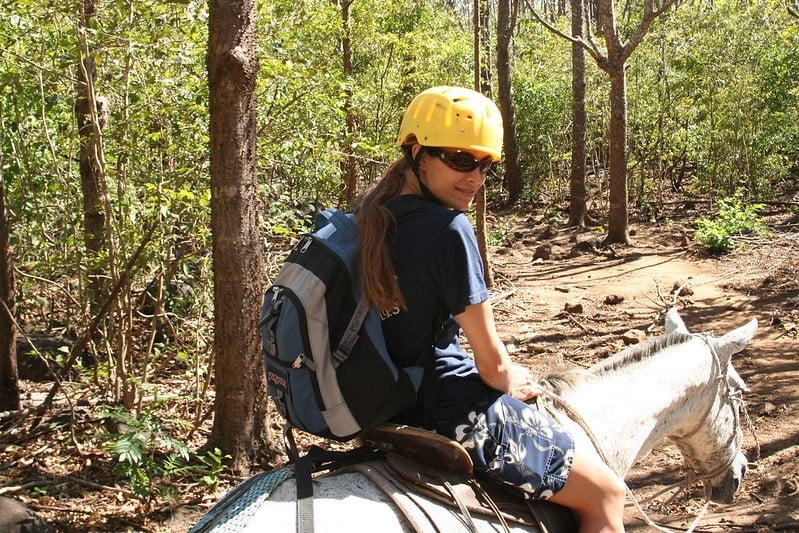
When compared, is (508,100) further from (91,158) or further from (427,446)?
(427,446)

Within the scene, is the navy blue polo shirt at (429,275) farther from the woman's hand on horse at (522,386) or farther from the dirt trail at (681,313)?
the dirt trail at (681,313)

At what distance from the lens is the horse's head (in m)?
3.80

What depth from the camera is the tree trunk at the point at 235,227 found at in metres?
5.14

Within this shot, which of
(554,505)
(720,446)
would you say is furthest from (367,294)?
(720,446)

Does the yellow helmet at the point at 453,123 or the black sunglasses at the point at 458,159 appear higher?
the yellow helmet at the point at 453,123

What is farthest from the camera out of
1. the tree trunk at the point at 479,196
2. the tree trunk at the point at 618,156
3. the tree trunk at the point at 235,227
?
the tree trunk at the point at 618,156

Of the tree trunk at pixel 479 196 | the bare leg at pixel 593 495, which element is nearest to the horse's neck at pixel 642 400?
the bare leg at pixel 593 495

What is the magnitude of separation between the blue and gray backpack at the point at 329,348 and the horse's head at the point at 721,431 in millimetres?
1880

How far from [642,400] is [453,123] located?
1.62 metres

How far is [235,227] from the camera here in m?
5.28

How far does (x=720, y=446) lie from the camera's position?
393 cm

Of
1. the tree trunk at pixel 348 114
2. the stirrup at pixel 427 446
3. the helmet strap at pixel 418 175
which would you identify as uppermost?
the tree trunk at pixel 348 114

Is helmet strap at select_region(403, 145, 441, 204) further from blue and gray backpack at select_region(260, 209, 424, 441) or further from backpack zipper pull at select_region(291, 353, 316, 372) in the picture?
backpack zipper pull at select_region(291, 353, 316, 372)

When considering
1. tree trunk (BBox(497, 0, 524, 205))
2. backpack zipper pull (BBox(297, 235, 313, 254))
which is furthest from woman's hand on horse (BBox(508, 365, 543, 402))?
tree trunk (BBox(497, 0, 524, 205))
